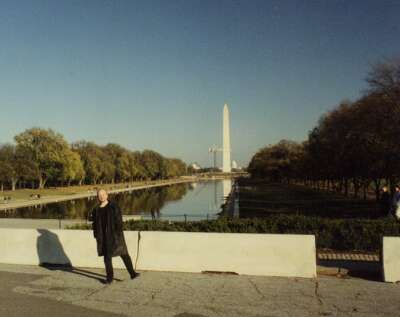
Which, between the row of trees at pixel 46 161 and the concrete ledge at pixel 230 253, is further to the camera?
the row of trees at pixel 46 161

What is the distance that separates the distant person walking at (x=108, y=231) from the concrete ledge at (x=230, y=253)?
3.57 ft

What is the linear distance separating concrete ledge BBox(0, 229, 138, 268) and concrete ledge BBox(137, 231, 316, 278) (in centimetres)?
47

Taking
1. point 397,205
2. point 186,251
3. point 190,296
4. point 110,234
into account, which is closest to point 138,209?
point 397,205

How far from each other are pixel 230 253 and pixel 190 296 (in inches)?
68.1

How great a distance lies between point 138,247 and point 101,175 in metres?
102

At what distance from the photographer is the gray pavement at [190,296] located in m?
6.66

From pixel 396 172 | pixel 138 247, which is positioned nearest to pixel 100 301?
pixel 138 247

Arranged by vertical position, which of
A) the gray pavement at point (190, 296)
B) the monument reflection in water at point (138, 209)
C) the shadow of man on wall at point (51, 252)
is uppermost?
the shadow of man on wall at point (51, 252)

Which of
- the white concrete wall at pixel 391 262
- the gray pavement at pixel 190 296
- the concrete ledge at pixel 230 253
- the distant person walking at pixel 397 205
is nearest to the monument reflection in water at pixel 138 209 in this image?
the distant person walking at pixel 397 205

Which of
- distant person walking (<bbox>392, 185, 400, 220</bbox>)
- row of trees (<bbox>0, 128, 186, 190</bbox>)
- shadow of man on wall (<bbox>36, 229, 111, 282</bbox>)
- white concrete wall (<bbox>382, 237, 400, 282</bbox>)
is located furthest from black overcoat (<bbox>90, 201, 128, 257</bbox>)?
row of trees (<bbox>0, 128, 186, 190</bbox>)

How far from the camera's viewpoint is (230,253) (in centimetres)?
898

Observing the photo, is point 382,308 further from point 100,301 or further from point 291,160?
point 291,160

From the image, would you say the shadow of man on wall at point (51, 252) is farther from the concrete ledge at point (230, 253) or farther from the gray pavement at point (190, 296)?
the concrete ledge at point (230, 253)

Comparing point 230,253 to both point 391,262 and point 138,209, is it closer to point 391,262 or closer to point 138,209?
point 391,262
